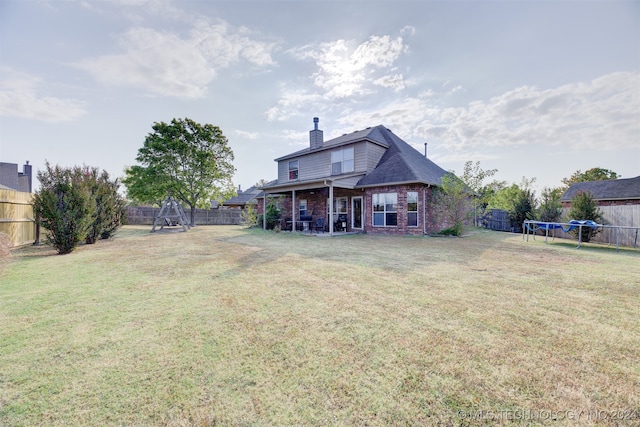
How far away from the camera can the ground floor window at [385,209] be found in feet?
44.7

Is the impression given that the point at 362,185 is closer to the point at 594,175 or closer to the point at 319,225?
the point at 319,225

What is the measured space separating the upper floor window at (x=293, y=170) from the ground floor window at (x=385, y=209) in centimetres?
718

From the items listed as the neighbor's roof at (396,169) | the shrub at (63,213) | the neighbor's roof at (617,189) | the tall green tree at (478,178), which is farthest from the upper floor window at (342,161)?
the neighbor's roof at (617,189)

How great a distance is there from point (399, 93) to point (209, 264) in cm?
1342

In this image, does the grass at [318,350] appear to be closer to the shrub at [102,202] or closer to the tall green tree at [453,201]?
the shrub at [102,202]

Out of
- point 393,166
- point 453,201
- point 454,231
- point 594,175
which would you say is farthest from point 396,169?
point 594,175

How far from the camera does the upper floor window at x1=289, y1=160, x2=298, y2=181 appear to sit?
62.6ft

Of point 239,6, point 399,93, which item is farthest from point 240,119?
point 399,93

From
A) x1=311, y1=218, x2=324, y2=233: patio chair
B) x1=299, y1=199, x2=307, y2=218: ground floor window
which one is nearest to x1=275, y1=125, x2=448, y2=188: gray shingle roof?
x1=311, y1=218, x2=324, y2=233: patio chair

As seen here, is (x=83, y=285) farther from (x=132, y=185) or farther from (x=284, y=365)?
(x=132, y=185)

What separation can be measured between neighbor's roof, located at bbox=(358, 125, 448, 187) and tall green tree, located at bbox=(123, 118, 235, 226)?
1451 centimetres

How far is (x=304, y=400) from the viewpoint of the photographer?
1.83 metres

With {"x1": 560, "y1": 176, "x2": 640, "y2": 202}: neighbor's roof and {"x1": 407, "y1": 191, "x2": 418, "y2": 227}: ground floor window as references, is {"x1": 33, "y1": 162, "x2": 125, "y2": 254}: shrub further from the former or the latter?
{"x1": 560, "y1": 176, "x2": 640, "y2": 202}: neighbor's roof

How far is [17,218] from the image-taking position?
8828 millimetres
